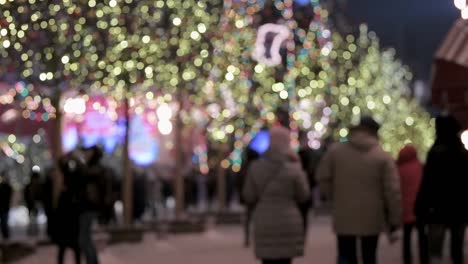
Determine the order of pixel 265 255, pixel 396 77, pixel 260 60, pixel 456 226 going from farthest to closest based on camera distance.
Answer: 1. pixel 396 77
2. pixel 260 60
3. pixel 456 226
4. pixel 265 255

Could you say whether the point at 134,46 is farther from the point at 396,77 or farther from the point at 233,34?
the point at 396,77

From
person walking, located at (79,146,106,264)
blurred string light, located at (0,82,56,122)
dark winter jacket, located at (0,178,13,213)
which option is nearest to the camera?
person walking, located at (79,146,106,264)

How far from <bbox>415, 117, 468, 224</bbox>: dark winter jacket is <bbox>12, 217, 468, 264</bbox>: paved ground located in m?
6.11

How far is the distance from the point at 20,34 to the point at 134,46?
6238mm

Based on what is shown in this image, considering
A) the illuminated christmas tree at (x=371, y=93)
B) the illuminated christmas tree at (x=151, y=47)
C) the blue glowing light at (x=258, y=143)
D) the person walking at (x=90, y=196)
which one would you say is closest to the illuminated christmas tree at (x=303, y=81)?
the illuminated christmas tree at (x=371, y=93)

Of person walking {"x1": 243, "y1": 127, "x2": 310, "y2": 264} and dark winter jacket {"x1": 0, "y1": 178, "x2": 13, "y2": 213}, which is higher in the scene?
dark winter jacket {"x1": 0, "y1": 178, "x2": 13, "y2": 213}

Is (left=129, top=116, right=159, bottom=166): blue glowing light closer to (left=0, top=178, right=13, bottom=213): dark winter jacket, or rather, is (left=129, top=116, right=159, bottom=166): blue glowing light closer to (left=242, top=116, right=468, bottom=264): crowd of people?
(left=0, top=178, right=13, bottom=213): dark winter jacket

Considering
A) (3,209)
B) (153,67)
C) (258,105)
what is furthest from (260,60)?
(153,67)

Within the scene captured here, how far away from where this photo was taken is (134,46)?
866 inches

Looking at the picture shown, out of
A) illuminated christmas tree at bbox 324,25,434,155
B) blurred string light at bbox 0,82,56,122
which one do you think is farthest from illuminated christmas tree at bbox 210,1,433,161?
blurred string light at bbox 0,82,56,122

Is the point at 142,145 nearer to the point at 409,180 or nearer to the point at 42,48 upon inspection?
the point at 42,48

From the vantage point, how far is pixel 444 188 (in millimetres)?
13773

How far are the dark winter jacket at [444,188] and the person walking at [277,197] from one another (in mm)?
1795

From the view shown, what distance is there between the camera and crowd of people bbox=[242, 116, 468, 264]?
1244 centimetres
